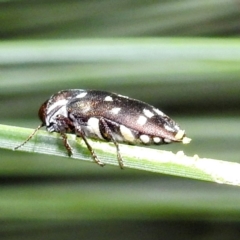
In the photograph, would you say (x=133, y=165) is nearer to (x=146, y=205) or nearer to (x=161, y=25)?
(x=161, y=25)

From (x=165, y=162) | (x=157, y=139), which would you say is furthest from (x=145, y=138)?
(x=165, y=162)

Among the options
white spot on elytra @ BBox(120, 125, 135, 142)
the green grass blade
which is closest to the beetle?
white spot on elytra @ BBox(120, 125, 135, 142)

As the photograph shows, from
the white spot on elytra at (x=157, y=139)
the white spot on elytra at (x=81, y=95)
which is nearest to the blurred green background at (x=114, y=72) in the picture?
the white spot on elytra at (x=81, y=95)

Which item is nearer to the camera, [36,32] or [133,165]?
[133,165]

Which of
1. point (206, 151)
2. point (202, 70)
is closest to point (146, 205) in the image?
point (206, 151)

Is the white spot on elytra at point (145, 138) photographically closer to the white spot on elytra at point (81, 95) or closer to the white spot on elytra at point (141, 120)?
the white spot on elytra at point (141, 120)

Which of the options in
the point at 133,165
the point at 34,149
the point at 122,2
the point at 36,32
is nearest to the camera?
the point at 133,165
